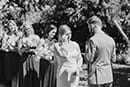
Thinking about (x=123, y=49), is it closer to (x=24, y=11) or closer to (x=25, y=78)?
(x=24, y=11)

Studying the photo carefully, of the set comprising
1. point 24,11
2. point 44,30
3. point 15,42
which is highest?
point 24,11

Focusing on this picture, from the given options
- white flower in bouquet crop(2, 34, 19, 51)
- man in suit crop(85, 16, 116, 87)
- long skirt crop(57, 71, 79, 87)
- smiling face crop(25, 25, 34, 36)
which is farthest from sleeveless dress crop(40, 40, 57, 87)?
white flower in bouquet crop(2, 34, 19, 51)

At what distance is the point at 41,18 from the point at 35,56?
28.1ft

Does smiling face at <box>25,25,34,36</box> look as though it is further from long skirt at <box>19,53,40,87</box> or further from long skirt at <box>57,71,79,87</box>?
long skirt at <box>57,71,79,87</box>

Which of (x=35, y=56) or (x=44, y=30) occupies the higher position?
(x=44, y=30)

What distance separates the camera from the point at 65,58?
4.55 m

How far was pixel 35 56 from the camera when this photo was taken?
500 centimetres

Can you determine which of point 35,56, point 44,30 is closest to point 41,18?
point 44,30

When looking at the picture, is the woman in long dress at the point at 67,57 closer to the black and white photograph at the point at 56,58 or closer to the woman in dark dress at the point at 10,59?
the black and white photograph at the point at 56,58

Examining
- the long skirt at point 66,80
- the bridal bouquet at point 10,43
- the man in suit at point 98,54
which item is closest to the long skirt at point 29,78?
the bridal bouquet at point 10,43

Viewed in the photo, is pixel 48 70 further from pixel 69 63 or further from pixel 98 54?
pixel 98 54

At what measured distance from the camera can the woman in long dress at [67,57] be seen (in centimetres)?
454

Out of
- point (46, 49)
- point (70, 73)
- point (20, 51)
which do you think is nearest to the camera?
point (70, 73)

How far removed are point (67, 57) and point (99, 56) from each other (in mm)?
472
